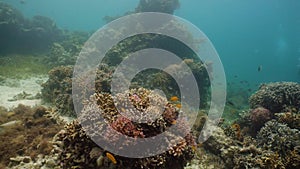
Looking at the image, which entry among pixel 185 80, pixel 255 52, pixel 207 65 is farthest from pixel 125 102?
pixel 255 52

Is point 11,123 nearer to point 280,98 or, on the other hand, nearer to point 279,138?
point 279,138

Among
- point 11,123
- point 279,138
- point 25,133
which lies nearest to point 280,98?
point 279,138

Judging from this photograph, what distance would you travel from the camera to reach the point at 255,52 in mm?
134875

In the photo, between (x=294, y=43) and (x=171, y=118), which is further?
(x=294, y=43)

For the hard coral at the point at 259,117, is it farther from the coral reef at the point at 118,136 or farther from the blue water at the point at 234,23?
the blue water at the point at 234,23

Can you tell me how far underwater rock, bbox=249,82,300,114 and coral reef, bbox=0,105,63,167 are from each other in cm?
878

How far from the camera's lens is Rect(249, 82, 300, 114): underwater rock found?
974 cm

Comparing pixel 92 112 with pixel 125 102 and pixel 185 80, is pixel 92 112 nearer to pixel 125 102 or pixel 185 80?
pixel 125 102

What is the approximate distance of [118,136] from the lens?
401 centimetres

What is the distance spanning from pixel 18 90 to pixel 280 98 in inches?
491

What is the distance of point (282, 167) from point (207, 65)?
936cm

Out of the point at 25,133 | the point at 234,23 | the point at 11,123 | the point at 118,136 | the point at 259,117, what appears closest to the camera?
the point at 118,136

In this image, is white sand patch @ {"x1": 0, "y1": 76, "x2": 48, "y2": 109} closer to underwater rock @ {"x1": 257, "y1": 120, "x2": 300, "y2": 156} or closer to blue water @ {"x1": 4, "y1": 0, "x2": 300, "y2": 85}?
underwater rock @ {"x1": 257, "y1": 120, "x2": 300, "y2": 156}

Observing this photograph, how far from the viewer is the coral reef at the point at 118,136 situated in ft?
13.2
